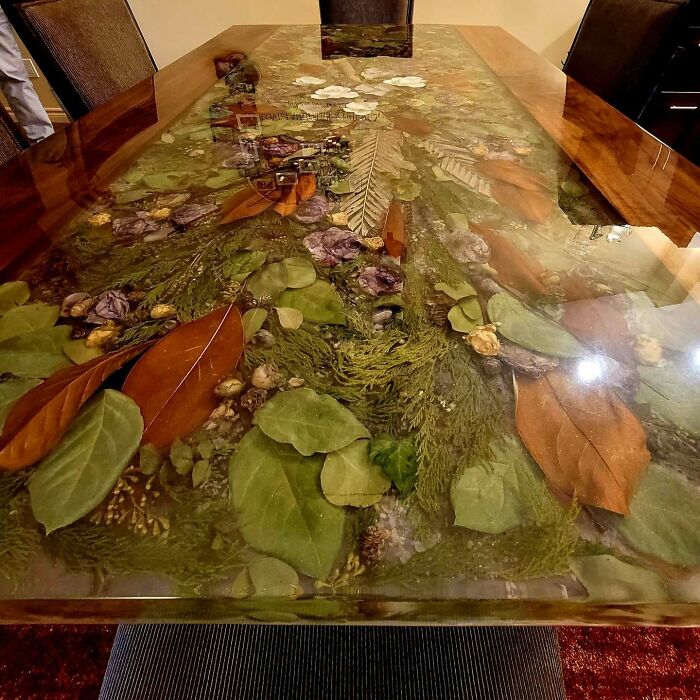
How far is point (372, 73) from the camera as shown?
112 cm

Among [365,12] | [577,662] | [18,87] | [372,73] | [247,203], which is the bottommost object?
[577,662]

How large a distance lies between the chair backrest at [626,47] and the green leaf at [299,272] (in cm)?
104

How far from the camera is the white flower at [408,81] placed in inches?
41.1

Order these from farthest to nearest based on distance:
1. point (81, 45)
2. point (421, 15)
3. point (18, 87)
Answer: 1. point (421, 15)
2. point (18, 87)
3. point (81, 45)

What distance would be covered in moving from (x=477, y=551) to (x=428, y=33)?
165 centimetres

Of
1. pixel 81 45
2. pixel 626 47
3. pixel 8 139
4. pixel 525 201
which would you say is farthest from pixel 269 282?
pixel 626 47

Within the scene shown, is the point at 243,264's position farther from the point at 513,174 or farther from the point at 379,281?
the point at 513,174

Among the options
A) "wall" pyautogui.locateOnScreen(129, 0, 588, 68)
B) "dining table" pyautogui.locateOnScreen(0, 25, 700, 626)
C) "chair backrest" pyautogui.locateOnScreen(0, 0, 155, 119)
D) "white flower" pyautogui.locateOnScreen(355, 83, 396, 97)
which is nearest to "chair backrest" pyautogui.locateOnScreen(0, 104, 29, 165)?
"dining table" pyautogui.locateOnScreen(0, 25, 700, 626)

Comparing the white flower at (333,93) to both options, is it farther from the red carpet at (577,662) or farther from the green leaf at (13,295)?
the red carpet at (577,662)

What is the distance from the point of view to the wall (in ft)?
8.21

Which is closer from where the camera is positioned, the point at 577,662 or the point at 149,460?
the point at 149,460

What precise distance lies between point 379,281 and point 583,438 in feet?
0.81

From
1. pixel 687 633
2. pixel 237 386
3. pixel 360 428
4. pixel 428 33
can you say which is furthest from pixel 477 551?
pixel 428 33

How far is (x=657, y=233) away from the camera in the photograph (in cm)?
58
